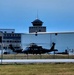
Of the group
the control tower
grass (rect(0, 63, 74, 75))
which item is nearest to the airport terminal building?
the control tower

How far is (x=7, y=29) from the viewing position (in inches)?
5468

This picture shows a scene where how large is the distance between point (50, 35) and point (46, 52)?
70.2 feet

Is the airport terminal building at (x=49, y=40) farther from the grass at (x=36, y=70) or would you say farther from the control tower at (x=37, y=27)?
the grass at (x=36, y=70)

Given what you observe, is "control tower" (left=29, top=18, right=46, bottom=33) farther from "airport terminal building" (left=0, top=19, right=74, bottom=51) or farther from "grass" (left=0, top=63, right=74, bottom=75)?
"grass" (left=0, top=63, right=74, bottom=75)

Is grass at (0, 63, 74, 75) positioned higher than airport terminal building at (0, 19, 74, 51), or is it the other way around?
airport terminal building at (0, 19, 74, 51)

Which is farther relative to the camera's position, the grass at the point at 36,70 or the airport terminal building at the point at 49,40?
the airport terminal building at the point at 49,40

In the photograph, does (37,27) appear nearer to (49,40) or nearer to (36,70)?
(49,40)

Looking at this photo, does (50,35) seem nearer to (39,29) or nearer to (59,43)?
(59,43)

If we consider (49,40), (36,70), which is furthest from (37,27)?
(36,70)

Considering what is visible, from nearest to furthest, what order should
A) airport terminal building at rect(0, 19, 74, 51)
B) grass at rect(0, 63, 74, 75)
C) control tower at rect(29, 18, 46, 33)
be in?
grass at rect(0, 63, 74, 75) < airport terminal building at rect(0, 19, 74, 51) < control tower at rect(29, 18, 46, 33)

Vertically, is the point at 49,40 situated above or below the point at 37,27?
below

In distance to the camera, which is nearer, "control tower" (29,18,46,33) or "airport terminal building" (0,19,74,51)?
"airport terminal building" (0,19,74,51)

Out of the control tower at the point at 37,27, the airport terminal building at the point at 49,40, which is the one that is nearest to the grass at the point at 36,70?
the airport terminal building at the point at 49,40

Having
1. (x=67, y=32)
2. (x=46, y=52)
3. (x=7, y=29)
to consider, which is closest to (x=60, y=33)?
(x=67, y=32)
